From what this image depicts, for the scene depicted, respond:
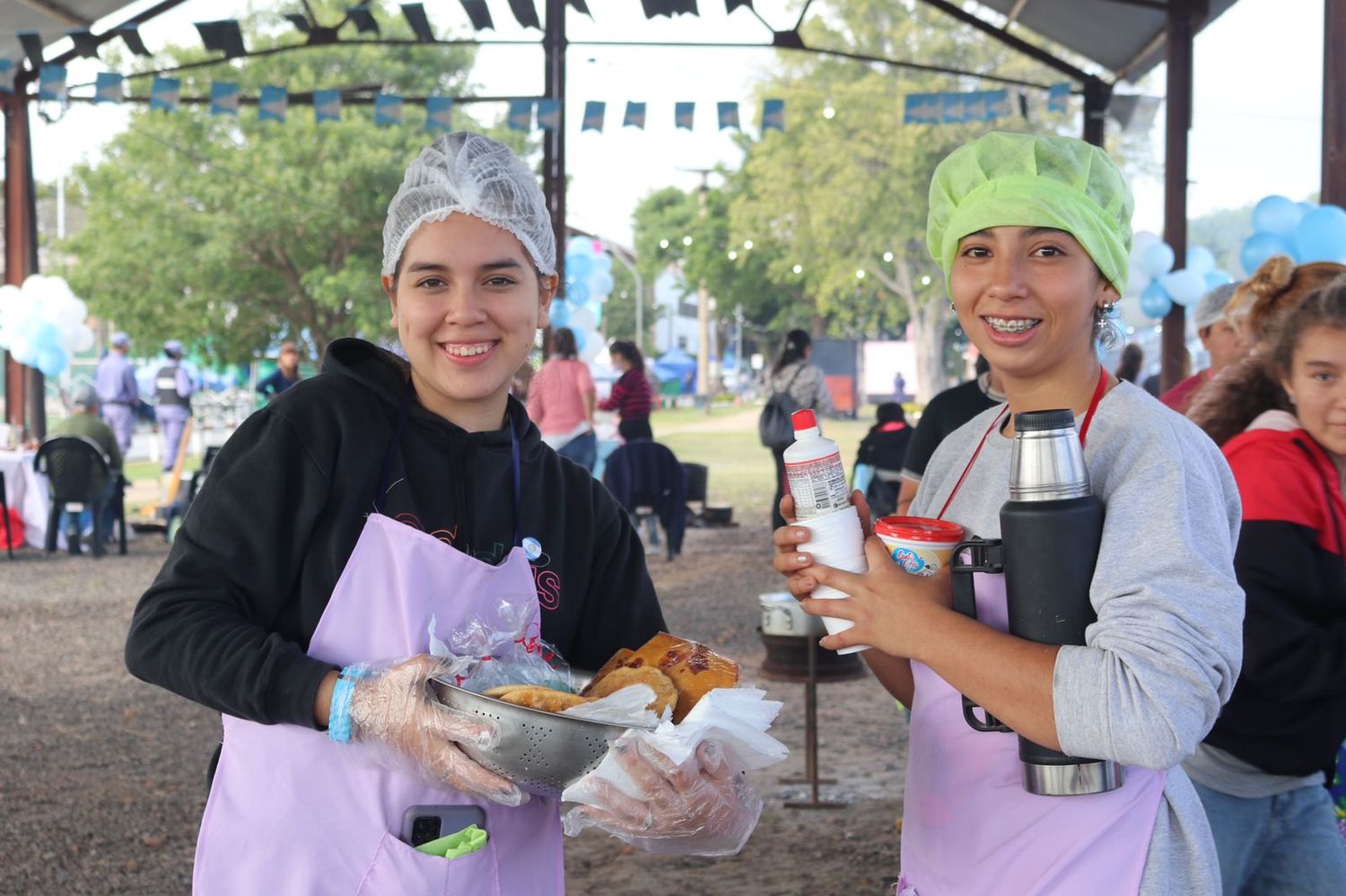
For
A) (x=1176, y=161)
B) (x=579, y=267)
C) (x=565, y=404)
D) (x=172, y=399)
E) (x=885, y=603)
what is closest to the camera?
(x=885, y=603)

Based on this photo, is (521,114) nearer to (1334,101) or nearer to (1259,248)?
(1259,248)

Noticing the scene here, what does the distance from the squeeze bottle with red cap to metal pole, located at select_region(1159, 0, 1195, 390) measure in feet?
33.1

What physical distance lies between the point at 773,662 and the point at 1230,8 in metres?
7.62

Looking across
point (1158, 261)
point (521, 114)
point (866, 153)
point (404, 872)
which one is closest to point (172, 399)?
point (521, 114)

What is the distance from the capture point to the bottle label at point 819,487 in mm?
1724

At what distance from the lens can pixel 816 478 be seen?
173 cm

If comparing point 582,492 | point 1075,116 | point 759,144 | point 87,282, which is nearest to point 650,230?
point 759,144

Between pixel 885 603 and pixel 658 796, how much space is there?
1.28 feet

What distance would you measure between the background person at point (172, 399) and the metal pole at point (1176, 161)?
11508mm

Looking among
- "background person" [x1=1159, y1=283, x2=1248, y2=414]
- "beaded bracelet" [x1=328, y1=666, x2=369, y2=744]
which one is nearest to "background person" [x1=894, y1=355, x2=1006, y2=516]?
"background person" [x1=1159, y1=283, x2=1248, y2=414]

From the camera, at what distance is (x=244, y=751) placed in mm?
1965

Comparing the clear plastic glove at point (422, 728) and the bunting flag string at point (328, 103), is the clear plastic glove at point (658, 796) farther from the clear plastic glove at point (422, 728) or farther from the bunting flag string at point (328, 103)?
the bunting flag string at point (328, 103)

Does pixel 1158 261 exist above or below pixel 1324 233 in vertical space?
above

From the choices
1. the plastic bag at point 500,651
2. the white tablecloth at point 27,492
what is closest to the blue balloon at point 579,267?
the white tablecloth at point 27,492
